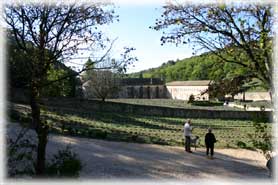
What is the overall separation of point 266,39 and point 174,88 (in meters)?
87.4

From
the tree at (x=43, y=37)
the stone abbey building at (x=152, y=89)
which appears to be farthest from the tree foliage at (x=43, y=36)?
the stone abbey building at (x=152, y=89)

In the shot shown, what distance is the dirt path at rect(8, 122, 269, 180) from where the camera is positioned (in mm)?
10656

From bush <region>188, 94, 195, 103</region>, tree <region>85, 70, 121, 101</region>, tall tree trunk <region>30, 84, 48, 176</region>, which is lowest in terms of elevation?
tall tree trunk <region>30, 84, 48, 176</region>

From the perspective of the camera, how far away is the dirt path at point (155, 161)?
420 inches

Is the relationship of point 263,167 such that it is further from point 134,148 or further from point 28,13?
point 28,13

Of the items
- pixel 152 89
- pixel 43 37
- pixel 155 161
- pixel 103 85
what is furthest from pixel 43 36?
pixel 152 89

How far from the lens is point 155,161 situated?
41.5ft

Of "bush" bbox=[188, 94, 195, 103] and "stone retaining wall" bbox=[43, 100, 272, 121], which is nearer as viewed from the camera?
"bush" bbox=[188, 94, 195, 103]

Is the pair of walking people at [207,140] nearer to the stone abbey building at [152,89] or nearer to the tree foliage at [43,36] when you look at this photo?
the tree foliage at [43,36]

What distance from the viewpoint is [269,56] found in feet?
18.8

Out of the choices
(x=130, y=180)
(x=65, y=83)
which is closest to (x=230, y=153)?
(x=130, y=180)

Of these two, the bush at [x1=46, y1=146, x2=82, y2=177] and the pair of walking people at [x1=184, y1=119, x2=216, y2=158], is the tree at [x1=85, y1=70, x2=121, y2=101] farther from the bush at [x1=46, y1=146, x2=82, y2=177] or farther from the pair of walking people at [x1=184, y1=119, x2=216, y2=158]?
the bush at [x1=46, y1=146, x2=82, y2=177]

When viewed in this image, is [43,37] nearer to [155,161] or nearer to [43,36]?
[43,36]

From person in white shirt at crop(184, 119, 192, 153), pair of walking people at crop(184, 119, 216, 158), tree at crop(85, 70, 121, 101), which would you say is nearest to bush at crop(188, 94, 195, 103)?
pair of walking people at crop(184, 119, 216, 158)
